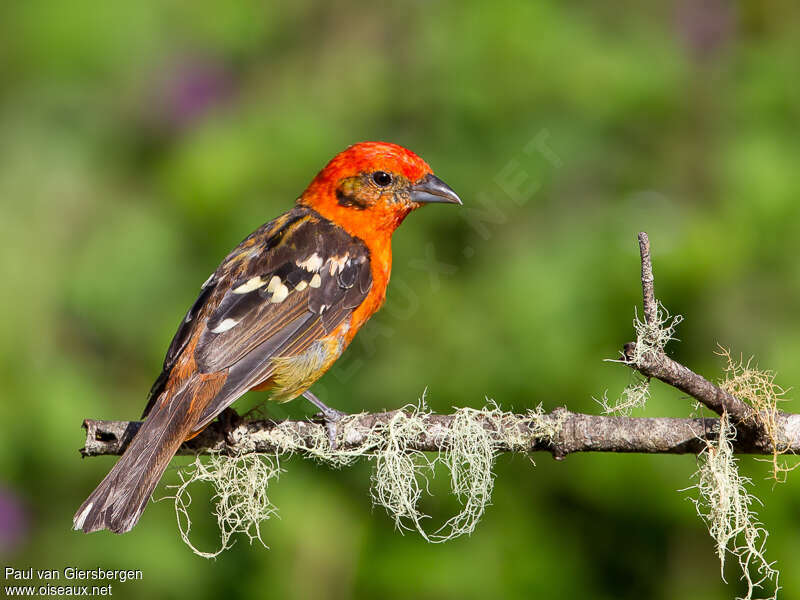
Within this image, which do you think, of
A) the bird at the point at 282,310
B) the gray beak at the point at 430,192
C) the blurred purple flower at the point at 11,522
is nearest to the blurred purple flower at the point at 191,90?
the bird at the point at 282,310

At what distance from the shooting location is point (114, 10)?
5559 mm

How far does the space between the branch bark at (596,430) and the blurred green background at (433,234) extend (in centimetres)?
108

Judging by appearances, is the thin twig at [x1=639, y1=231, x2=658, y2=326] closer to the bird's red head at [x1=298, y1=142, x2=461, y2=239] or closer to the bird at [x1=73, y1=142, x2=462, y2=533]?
the bird at [x1=73, y1=142, x2=462, y2=533]

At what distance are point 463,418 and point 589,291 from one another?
1506mm

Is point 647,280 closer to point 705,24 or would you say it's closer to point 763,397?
point 763,397

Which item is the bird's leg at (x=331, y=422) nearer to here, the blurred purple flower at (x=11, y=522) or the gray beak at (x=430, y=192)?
the gray beak at (x=430, y=192)

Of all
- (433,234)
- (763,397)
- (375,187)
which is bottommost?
(763,397)

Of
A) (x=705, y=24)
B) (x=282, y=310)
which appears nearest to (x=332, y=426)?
(x=282, y=310)


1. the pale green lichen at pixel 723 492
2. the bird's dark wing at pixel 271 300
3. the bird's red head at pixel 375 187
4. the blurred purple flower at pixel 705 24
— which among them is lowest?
the pale green lichen at pixel 723 492

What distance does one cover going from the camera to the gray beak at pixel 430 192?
163 inches

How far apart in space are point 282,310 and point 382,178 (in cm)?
87

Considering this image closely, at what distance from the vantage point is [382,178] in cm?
414

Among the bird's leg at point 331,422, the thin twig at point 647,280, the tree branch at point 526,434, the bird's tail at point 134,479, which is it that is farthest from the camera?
the bird's leg at point 331,422

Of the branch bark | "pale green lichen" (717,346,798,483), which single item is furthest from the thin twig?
"pale green lichen" (717,346,798,483)
